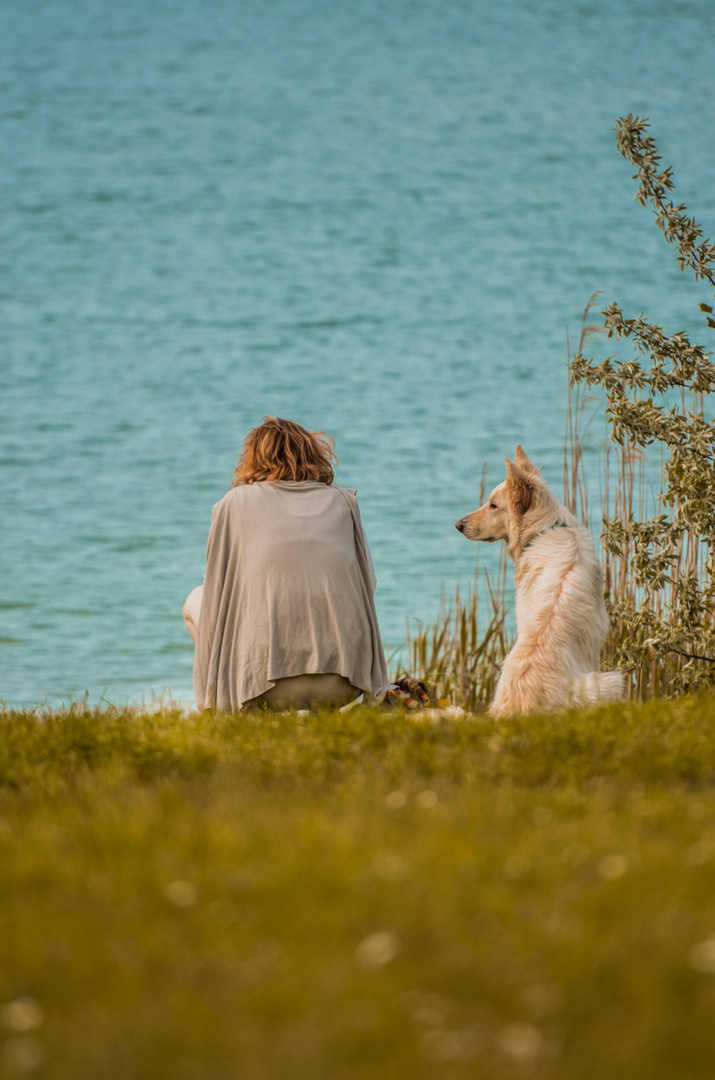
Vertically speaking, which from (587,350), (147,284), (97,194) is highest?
(97,194)

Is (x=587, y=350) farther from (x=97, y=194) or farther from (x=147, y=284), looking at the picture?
(x=97, y=194)

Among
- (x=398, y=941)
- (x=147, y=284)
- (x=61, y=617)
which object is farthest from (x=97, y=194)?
(x=398, y=941)

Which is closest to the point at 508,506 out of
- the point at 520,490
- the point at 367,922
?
the point at 520,490

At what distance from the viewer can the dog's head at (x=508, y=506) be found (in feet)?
17.0

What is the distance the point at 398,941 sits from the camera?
208 cm

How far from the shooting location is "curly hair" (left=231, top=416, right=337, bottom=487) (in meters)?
5.13

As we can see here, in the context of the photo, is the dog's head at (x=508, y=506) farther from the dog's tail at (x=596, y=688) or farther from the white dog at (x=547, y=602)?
the dog's tail at (x=596, y=688)

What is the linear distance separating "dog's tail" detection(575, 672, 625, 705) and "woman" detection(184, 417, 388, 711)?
0.92m

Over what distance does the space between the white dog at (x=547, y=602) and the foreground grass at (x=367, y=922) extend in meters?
1.07

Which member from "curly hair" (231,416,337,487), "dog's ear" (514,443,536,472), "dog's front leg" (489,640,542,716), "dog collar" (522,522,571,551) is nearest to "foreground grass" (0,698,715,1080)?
"dog's front leg" (489,640,542,716)

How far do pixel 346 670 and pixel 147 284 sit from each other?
22.4 meters

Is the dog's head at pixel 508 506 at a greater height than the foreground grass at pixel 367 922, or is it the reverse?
the dog's head at pixel 508 506

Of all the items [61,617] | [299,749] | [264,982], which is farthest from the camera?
[61,617]

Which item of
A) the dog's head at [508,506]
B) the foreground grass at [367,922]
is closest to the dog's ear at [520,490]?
the dog's head at [508,506]
